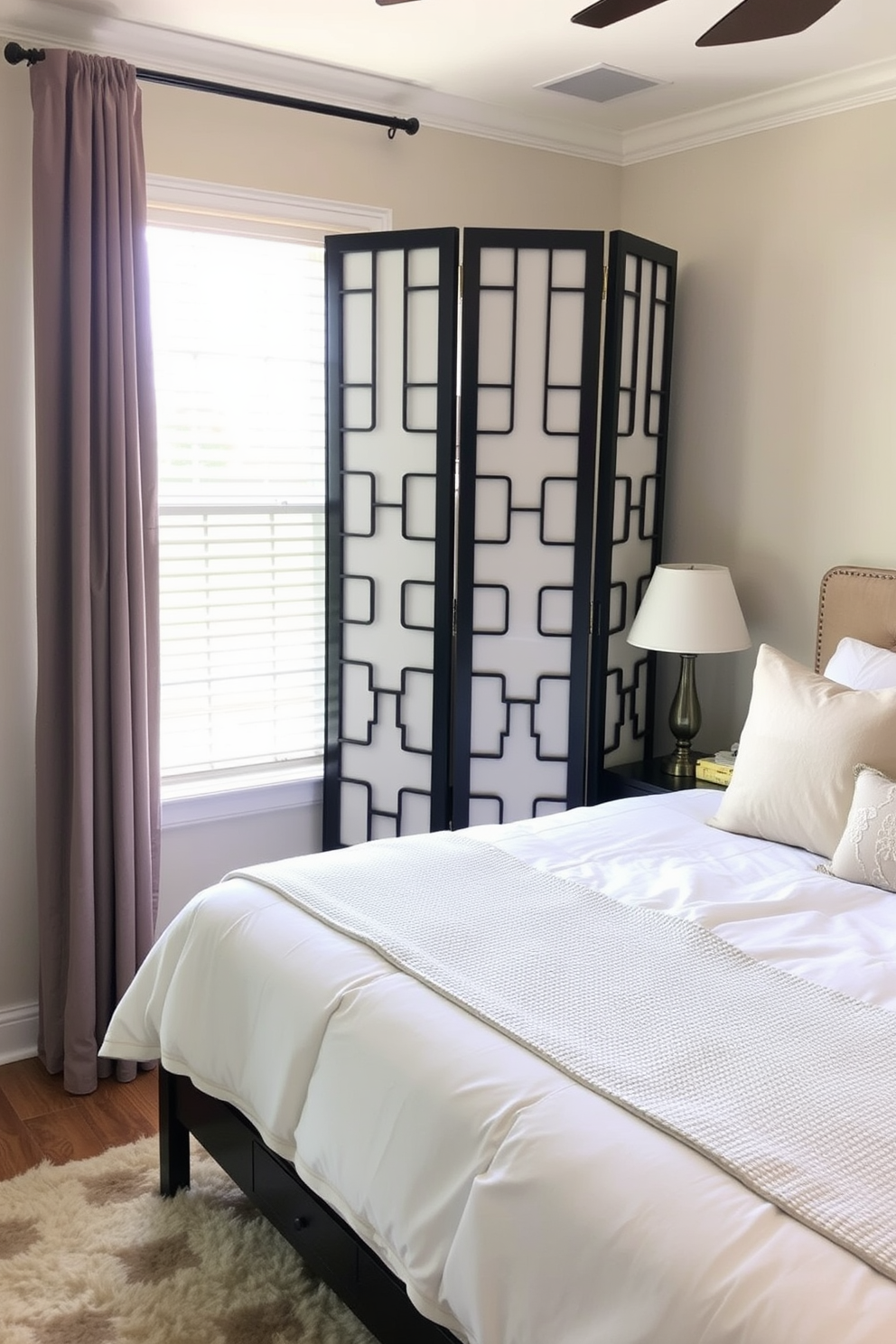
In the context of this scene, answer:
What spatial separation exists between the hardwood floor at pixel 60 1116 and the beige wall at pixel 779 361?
215cm

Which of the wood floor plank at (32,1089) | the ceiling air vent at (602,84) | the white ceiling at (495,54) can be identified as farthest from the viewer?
the ceiling air vent at (602,84)

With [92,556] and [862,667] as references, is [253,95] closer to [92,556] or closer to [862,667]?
[92,556]

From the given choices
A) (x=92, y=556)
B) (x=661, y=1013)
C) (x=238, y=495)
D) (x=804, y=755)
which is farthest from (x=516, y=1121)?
(x=238, y=495)

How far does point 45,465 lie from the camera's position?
297 cm

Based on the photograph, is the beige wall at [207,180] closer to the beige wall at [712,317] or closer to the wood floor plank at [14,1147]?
the beige wall at [712,317]

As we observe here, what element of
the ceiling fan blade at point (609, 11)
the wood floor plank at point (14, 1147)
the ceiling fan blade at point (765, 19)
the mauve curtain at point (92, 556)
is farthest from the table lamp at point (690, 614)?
the wood floor plank at point (14, 1147)

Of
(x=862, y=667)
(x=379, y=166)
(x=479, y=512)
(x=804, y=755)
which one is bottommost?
(x=804, y=755)

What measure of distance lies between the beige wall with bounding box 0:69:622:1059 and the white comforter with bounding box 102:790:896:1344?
903mm

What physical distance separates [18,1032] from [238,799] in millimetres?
890

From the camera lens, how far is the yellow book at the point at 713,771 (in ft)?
11.4

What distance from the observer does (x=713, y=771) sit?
3.52 m

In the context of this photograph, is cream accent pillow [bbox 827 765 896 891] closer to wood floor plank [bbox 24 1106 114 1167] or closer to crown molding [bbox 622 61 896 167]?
wood floor plank [bbox 24 1106 114 1167]

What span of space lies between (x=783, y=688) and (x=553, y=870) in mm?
762

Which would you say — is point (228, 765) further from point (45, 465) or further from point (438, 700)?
point (45, 465)
